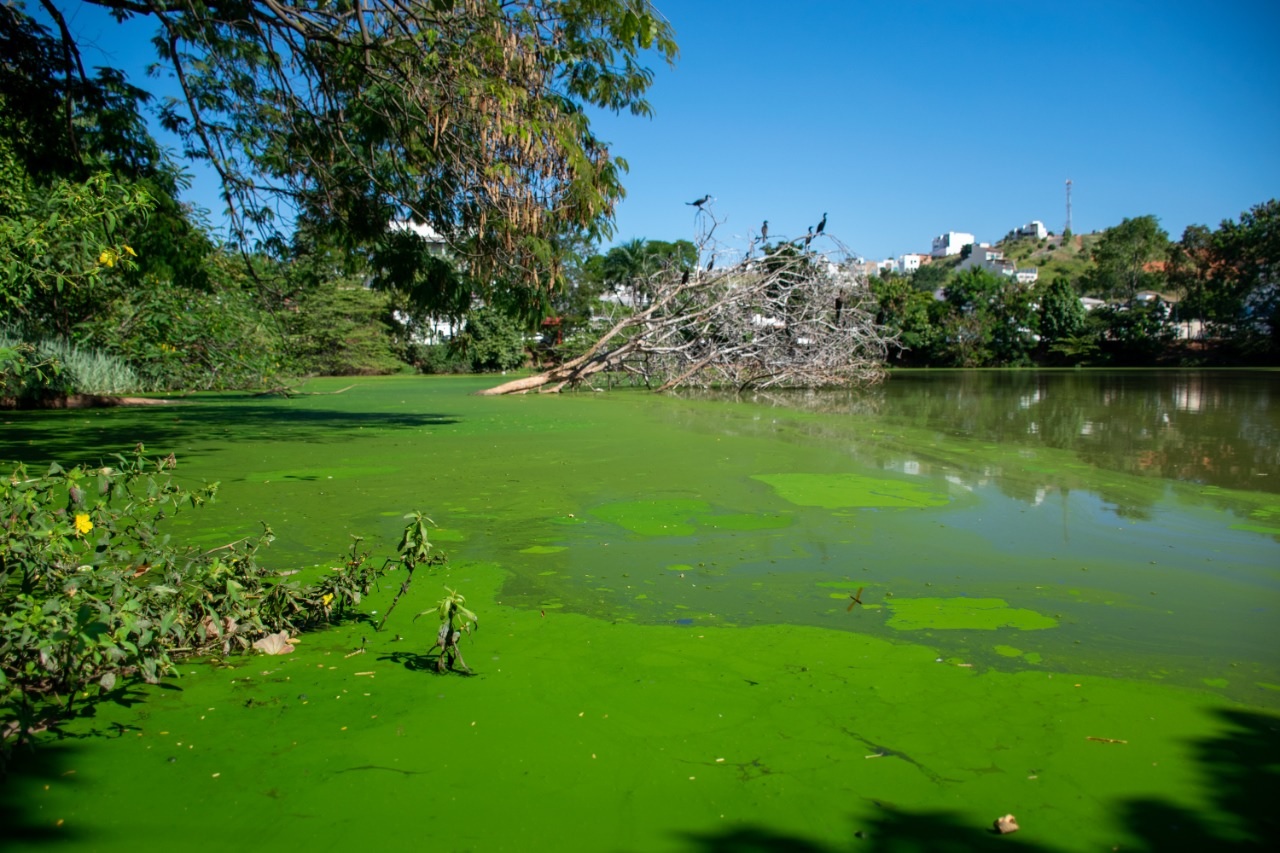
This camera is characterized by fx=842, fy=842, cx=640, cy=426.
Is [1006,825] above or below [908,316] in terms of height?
below

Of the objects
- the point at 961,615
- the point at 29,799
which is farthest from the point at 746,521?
the point at 29,799

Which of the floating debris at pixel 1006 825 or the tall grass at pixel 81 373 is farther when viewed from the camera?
the tall grass at pixel 81 373

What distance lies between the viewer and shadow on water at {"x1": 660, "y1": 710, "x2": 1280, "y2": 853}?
1746 millimetres

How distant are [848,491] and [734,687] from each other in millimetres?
3467

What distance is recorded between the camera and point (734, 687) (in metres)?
2.53

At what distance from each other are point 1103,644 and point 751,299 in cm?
1244

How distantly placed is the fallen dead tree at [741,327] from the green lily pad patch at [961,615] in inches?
442

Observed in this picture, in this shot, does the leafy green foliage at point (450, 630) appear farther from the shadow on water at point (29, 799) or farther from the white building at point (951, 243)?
the white building at point (951, 243)

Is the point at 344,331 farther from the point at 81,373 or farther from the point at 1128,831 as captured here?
the point at 1128,831

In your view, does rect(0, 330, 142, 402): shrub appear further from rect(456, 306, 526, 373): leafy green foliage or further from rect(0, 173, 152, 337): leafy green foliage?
rect(456, 306, 526, 373): leafy green foliage

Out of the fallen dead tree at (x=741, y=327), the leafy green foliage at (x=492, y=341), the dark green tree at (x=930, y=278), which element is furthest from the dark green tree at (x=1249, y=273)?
the leafy green foliage at (x=492, y=341)

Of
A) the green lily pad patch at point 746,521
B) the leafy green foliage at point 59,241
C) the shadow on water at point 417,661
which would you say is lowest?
the shadow on water at point 417,661

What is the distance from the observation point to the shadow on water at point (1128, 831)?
1746 mm

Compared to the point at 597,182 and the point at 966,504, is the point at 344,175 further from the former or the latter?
the point at 966,504
